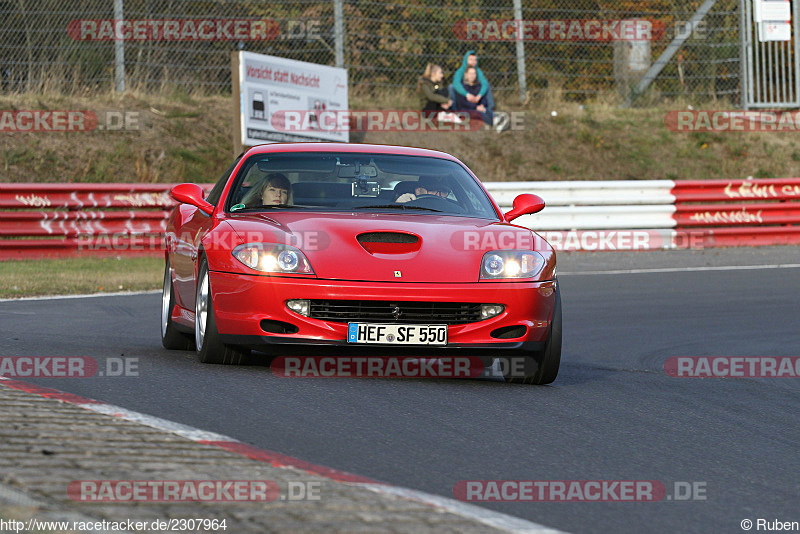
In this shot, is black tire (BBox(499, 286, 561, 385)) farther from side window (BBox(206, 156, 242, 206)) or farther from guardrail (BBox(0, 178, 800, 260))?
guardrail (BBox(0, 178, 800, 260))

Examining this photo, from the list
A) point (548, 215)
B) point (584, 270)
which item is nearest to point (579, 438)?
point (584, 270)

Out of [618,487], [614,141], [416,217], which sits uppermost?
[614,141]

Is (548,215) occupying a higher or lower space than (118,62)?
lower

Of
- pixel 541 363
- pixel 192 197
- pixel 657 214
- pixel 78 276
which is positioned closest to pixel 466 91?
pixel 657 214

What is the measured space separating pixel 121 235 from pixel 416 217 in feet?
36.7

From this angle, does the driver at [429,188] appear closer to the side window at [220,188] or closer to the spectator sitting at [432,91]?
the side window at [220,188]

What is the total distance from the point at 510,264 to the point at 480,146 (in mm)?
19044

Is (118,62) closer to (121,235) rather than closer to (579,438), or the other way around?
(121,235)

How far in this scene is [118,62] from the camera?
74.2 feet

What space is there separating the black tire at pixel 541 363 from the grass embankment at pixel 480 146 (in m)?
15.6

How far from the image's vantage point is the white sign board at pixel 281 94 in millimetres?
21641

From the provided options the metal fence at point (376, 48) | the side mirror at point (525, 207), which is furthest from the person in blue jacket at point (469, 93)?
the side mirror at point (525, 207)

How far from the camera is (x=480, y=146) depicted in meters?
26.2

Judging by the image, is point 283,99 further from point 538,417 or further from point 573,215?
point 538,417
